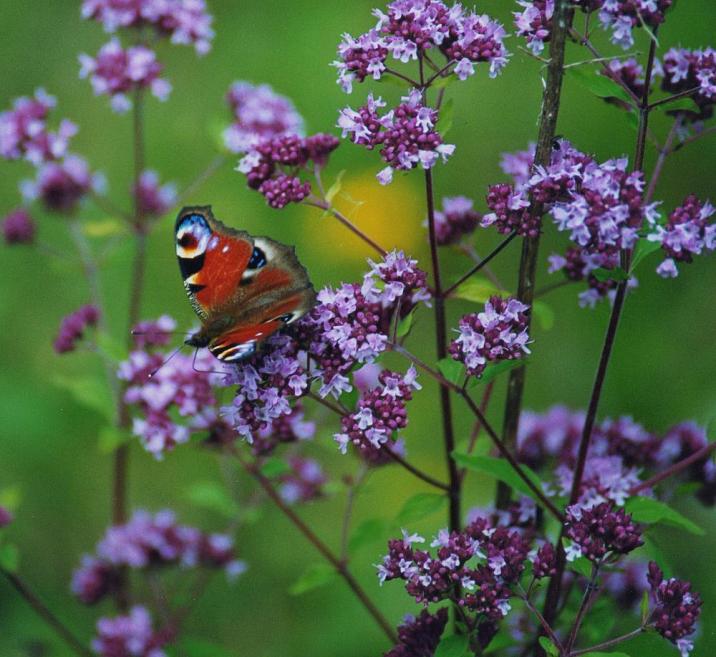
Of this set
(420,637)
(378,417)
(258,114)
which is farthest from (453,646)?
(258,114)

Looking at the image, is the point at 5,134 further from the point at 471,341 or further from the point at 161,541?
the point at 471,341

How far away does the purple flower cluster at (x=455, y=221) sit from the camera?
3.13m

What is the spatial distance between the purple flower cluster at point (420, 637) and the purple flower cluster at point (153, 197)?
237cm

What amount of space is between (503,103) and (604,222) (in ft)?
13.7

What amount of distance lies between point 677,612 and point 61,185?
3.18 metres

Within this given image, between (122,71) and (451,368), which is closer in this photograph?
(451,368)

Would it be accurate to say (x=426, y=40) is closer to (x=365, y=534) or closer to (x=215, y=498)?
(x=365, y=534)

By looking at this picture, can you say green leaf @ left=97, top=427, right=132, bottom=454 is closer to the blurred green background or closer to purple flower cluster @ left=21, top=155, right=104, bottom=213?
the blurred green background

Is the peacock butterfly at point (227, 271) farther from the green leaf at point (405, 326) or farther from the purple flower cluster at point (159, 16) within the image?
the purple flower cluster at point (159, 16)

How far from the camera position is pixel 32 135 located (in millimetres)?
4168

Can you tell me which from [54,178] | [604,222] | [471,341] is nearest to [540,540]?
→ [471,341]

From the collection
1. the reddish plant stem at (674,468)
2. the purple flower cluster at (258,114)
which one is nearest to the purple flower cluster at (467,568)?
Answer: the reddish plant stem at (674,468)

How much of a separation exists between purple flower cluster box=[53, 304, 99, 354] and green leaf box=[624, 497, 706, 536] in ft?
7.64

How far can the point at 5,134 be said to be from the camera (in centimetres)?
418
